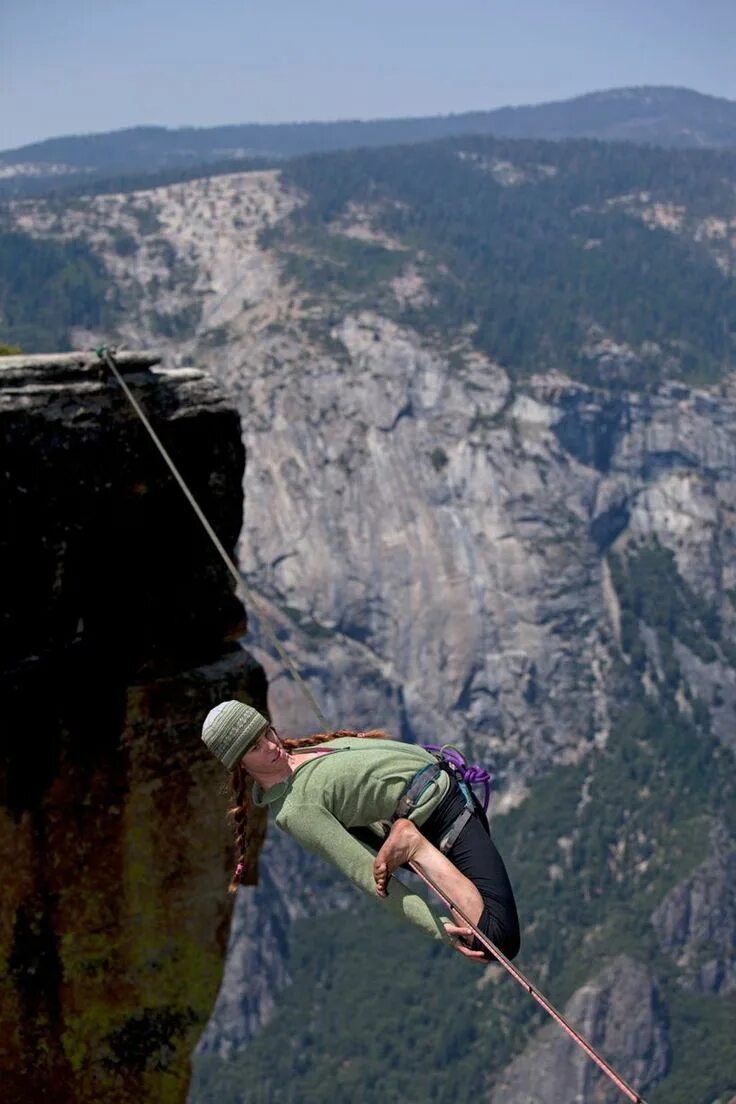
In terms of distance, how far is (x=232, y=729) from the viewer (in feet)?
23.8

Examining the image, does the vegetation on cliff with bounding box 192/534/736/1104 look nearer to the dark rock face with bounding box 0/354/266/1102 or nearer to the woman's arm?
the dark rock face with bounding box 0/354/266/1102

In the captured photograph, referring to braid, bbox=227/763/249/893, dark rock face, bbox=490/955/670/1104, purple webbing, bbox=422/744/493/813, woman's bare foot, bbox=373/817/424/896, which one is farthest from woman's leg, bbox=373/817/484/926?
dark rock face, bbox=490/955/670/1104

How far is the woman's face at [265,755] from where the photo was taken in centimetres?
736

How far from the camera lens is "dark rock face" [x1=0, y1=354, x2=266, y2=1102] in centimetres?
1110

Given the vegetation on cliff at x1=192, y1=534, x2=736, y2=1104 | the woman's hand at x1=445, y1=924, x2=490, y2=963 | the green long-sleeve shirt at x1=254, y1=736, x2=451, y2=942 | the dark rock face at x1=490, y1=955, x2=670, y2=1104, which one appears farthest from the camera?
the vegetation on cliff at x1=192, y1=534, x2=736, y2=1104

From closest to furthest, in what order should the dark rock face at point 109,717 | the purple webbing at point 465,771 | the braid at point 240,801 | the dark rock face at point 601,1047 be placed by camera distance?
1. the braid at point 240,801
2. the purple webbing at point 465,771
3. the dark rock face at point 109,717
4. the dark rock face at point 601,1047

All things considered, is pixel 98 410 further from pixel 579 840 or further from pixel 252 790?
pixel 579 840

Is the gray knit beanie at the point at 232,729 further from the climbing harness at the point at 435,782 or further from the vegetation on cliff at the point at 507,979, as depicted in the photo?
the vegetation on cliff at the point at 507,979

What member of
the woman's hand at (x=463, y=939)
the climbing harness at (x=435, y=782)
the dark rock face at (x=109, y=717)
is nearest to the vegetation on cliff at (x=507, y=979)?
the dark rock face at (x=109, y=717)

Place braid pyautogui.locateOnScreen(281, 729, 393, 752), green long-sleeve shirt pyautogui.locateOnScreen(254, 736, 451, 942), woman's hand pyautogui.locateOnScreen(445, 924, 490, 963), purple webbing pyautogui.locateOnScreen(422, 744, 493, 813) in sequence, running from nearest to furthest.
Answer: woman's hand pyautogui.locateOnScreen(445, 924, 490, 963)
green long-sleeve shirt pyautogui.locateOnScreen(254, 736, 451, 942)
purple webbing pyautogui.locateOnScreen(422, 744, 493, 813)
braid pyautogui.locateOnScreen(281, 729, 393, 752)

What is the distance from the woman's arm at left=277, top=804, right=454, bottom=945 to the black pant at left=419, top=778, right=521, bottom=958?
30 centimetres

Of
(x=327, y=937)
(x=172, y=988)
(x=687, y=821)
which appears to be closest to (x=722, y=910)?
(x=687, y=821)

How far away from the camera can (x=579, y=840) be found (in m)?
190

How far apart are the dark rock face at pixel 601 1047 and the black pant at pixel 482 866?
161182 mm
